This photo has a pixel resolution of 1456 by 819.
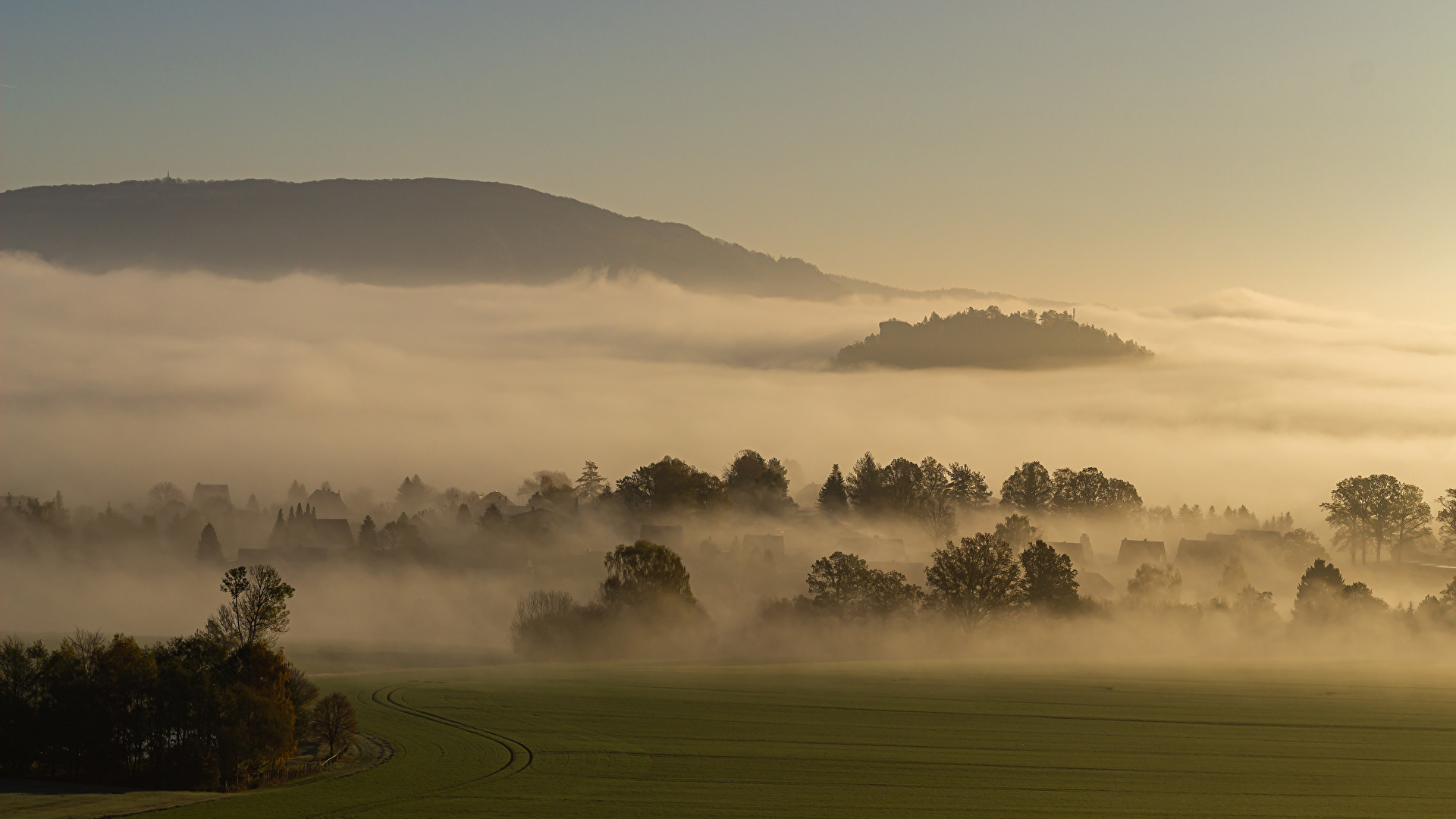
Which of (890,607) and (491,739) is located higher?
(890,607)

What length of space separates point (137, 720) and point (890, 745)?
140 feet

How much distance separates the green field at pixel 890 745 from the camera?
58438 mm

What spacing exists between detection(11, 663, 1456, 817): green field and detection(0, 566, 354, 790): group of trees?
4286 mm

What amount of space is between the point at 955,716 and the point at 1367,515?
144102mm

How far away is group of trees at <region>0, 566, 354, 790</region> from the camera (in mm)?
63188

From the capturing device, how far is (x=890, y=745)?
7375 centimetres

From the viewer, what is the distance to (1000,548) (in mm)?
145250

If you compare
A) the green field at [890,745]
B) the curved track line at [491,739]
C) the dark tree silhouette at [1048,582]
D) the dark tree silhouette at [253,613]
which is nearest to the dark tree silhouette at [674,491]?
the dark tree silhouette at [1048,582]

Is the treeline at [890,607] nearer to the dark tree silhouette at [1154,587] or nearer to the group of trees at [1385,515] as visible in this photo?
the dark tree silhouette at [1154,587]

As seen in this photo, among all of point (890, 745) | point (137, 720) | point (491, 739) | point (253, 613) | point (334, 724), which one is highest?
point (253, 613)

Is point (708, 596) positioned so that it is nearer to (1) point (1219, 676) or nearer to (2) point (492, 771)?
(1) point (1219, 676)

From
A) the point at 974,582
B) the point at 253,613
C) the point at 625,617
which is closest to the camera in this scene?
the point at 253,613

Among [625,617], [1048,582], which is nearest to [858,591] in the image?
[1048,582]

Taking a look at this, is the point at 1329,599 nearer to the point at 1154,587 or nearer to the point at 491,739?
the point at 1154,587
